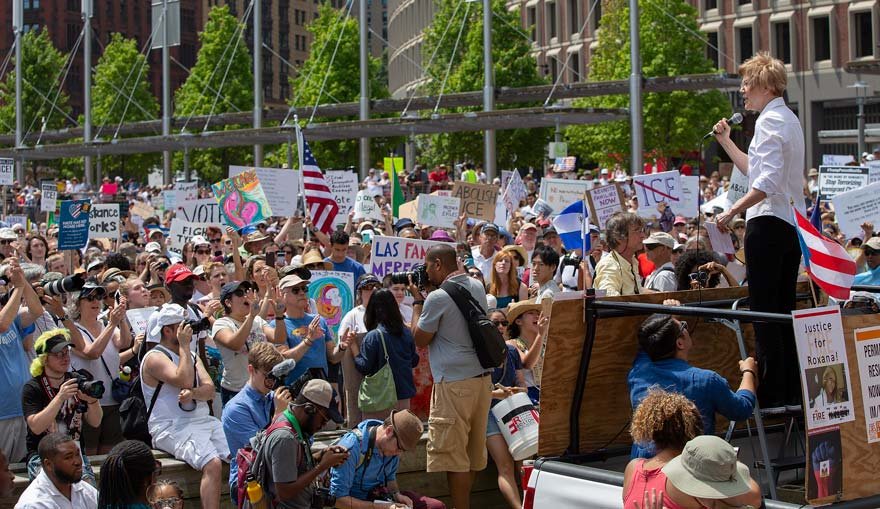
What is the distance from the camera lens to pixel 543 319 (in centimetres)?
904

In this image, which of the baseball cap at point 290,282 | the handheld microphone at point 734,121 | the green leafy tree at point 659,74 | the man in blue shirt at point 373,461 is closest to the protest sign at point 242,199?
the baseball cap at point 290,282

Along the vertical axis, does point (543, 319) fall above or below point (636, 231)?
below

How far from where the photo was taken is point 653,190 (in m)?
18.9

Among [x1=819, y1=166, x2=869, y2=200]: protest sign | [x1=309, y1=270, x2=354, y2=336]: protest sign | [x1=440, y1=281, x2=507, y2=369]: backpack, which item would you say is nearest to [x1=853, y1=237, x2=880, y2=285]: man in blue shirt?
[x1=309, y1=270, x2=354, y2=336]: protest sign

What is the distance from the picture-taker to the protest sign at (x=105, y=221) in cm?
1864

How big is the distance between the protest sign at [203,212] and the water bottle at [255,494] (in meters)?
11.4

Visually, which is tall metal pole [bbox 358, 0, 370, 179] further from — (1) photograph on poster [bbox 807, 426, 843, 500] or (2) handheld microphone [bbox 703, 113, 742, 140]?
(1) photograph on poster [bbox 807, 426, 843, 500]

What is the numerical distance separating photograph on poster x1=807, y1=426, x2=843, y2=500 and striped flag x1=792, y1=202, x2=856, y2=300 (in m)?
0.78

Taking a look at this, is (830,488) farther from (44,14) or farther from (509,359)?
(44,14)

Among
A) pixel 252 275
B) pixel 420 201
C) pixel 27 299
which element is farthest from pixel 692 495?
pixel 420 201

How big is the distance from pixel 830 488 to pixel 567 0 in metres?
69.0

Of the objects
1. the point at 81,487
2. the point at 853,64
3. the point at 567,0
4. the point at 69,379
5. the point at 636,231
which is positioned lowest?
the point at 81,487

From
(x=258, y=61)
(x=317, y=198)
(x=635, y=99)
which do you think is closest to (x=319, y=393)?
(x=317, y=198)

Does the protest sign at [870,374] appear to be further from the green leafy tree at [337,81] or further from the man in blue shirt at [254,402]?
the green leafy tree at [337,81]
